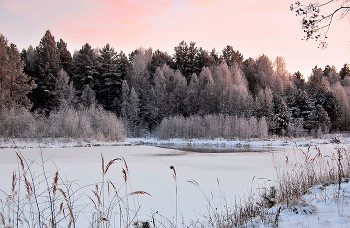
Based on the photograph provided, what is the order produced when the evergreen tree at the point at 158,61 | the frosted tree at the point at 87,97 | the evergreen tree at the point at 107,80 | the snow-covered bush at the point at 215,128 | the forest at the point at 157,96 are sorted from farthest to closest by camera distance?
the evergreen tree at the point at 158,61 < the evergreen tree at the point at 107,80 < the frosted tree at the point at 87,97 < the snow-covered bush at the point at 215,128 < the forest at the point at 157,96

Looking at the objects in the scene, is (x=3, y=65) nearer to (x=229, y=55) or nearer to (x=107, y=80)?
(x=107, y=80)

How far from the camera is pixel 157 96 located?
37.0 metres

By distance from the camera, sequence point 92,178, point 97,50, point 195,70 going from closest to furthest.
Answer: point 92,178 < point 195,70 < point 97,50

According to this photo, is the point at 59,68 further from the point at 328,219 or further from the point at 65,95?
the point at 328,219

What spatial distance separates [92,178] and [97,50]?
44.1 metres

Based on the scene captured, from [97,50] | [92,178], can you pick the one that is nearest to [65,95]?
[97,50]

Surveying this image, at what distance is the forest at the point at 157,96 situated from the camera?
25309 mm

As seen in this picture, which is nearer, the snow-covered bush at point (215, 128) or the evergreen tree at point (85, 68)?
the snow-covered bush at point (215, 128)

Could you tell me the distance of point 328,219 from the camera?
243cm

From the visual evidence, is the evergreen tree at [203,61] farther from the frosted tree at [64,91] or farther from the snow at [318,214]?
the snow at [318,214]

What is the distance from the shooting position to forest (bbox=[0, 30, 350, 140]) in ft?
83.0

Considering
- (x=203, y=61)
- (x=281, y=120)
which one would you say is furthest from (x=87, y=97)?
(x=281, y=120)

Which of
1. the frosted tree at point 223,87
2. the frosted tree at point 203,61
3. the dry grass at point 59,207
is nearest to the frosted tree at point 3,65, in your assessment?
the frosted tree at point 223,87

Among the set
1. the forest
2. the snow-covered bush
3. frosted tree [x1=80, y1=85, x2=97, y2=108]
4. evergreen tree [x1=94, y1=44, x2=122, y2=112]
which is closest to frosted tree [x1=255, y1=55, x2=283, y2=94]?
the forest
